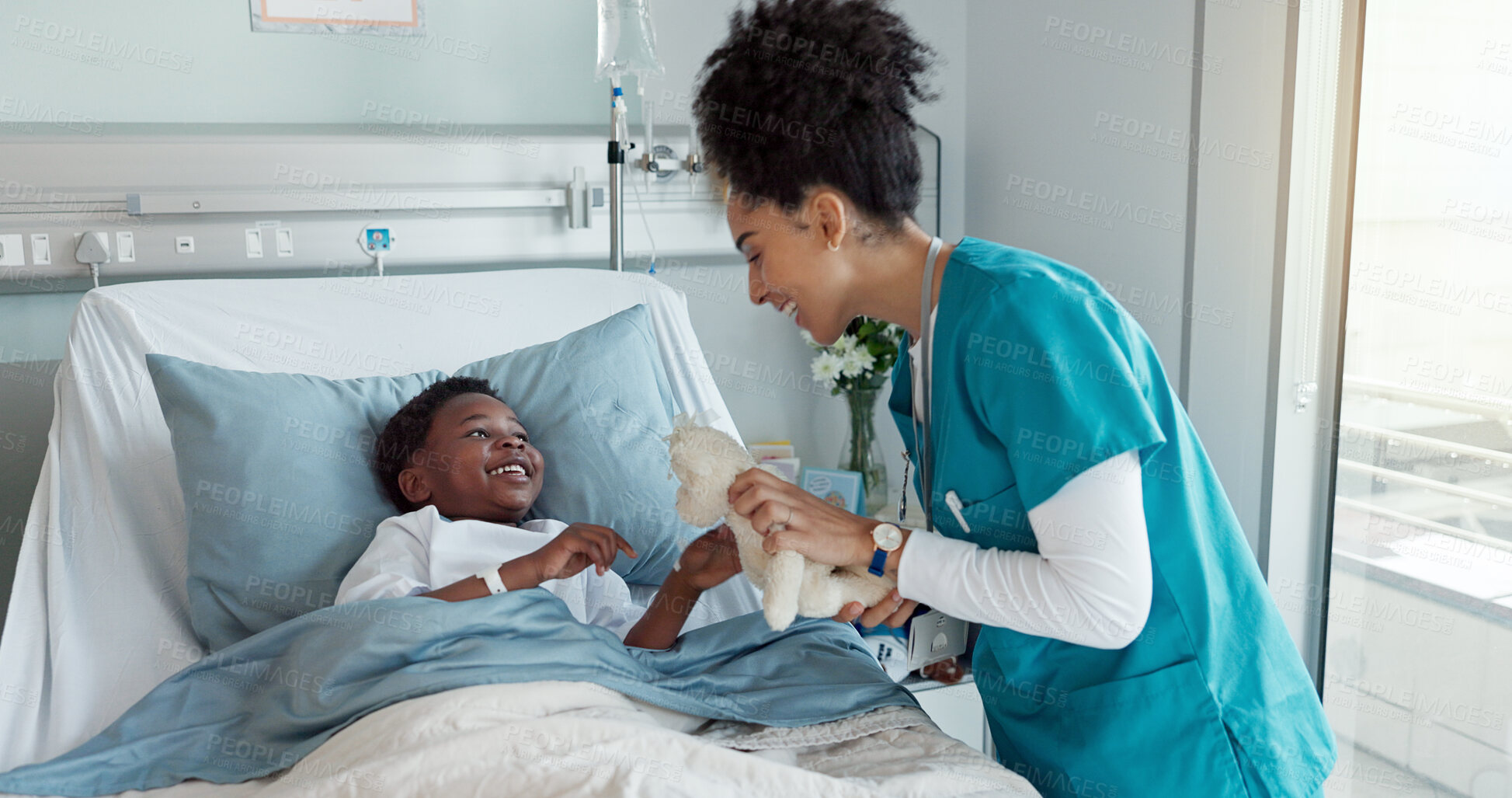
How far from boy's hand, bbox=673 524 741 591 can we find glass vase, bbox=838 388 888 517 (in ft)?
4.19

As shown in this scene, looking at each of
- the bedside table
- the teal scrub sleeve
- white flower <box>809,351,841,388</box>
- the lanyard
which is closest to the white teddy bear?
the lanyard

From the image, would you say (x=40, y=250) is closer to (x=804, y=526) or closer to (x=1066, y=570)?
(x=804, y=526)

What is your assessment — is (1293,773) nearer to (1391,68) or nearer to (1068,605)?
(1068,605)

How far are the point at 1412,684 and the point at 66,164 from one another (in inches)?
107

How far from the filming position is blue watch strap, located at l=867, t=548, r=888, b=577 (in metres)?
1.12

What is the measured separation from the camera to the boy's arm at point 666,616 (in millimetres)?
1468

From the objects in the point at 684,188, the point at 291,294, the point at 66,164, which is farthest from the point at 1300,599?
the point at 66,164

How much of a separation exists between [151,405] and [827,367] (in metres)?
1.47

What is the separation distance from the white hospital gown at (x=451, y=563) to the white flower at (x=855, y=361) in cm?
111

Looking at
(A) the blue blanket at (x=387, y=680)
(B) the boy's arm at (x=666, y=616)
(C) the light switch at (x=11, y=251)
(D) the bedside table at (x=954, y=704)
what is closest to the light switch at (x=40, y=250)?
(C) the light switch at (x=11, y=251)

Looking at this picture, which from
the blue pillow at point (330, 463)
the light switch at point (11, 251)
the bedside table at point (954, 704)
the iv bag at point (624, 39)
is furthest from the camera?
the iv bag at point (624, 39)

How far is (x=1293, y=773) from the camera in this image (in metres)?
1.13

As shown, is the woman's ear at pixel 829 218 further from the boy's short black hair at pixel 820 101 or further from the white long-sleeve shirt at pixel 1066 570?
the white long-sleeve shirt at pixel 1066 570

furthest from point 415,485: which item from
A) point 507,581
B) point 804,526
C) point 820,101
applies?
point 820,101
